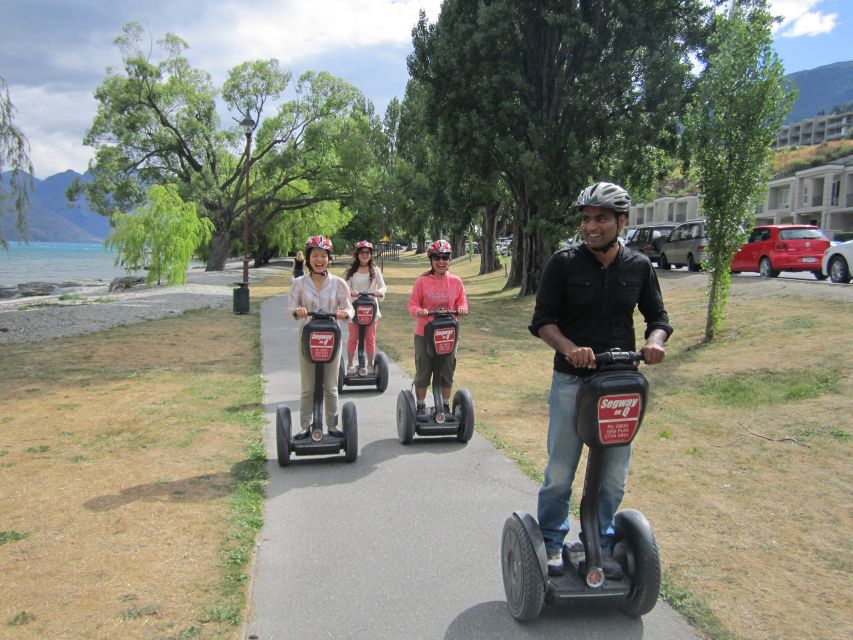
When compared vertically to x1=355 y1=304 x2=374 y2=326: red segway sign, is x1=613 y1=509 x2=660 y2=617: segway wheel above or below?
below

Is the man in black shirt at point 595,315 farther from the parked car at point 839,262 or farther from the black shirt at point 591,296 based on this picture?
the parked car at point 839,262

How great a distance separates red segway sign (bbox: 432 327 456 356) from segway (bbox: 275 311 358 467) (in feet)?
3.25

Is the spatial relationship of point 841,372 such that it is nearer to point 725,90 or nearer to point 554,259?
point 725,90

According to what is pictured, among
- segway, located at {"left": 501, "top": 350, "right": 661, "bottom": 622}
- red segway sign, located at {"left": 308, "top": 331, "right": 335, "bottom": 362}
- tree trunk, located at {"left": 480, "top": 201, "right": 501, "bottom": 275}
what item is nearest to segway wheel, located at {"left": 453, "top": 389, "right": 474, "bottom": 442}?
red segway sign, located at {"left": 308, "top": 331, "right": 335, "bottom": 362}

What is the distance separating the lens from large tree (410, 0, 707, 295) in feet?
67.2

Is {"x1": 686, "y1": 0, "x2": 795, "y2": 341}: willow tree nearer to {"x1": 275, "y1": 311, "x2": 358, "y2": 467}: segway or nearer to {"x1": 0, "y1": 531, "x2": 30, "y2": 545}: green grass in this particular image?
{"x1": 275, "y1": 311, "x2": 358, "y2": 467}: segway

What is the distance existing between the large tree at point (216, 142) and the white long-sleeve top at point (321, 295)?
33.3 meters

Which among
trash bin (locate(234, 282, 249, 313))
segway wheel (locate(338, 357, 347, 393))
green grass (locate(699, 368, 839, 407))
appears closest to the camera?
green grass (locate(699, 368, 839, 407))

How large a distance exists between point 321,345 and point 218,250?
38465 mm

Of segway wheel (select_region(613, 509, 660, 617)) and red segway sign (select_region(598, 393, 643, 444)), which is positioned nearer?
red segway sign (select_region(598, 393, 643, 444))

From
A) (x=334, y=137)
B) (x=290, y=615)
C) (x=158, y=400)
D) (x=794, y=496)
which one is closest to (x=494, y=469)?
(x=794, y=496)

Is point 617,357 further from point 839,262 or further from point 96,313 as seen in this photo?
point 96,313

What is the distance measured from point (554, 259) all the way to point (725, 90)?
409 inches

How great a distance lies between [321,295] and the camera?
20.1 feet
